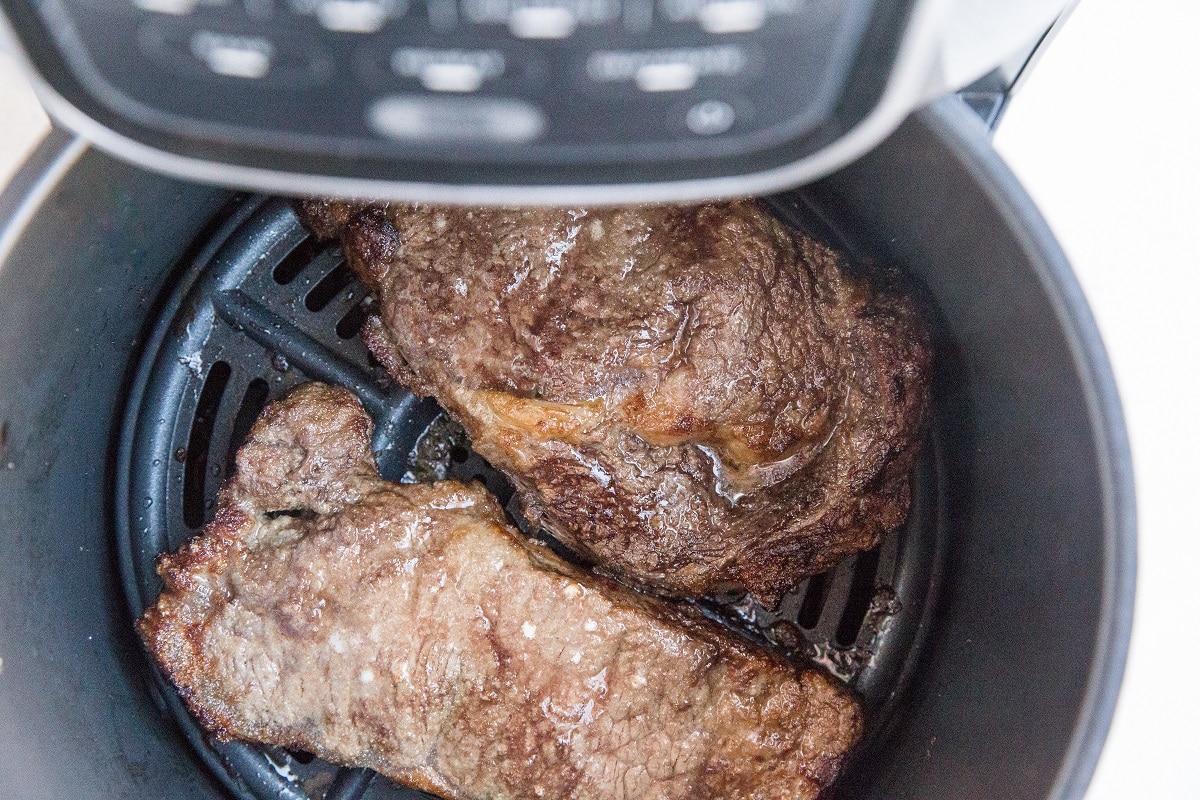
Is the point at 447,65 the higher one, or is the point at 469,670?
the point at 447,65

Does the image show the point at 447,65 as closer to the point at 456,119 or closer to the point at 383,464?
the point at 456,119

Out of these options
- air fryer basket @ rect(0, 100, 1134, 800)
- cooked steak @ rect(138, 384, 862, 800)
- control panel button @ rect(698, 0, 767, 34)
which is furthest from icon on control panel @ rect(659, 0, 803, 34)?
cooked steak @ rect(138, 384, 862, 800)

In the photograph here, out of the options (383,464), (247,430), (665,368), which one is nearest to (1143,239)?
(665,368)

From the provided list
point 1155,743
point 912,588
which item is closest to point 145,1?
point 912,588

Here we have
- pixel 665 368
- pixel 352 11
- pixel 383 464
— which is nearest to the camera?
pixel 352 11

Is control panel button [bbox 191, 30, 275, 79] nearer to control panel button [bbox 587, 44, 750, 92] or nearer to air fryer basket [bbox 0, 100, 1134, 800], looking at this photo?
control panel button [bbox 587, 44, 750, 92]

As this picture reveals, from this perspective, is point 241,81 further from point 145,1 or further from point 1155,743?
point 1155,743

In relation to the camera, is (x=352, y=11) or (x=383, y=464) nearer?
(x=352, y=11)
